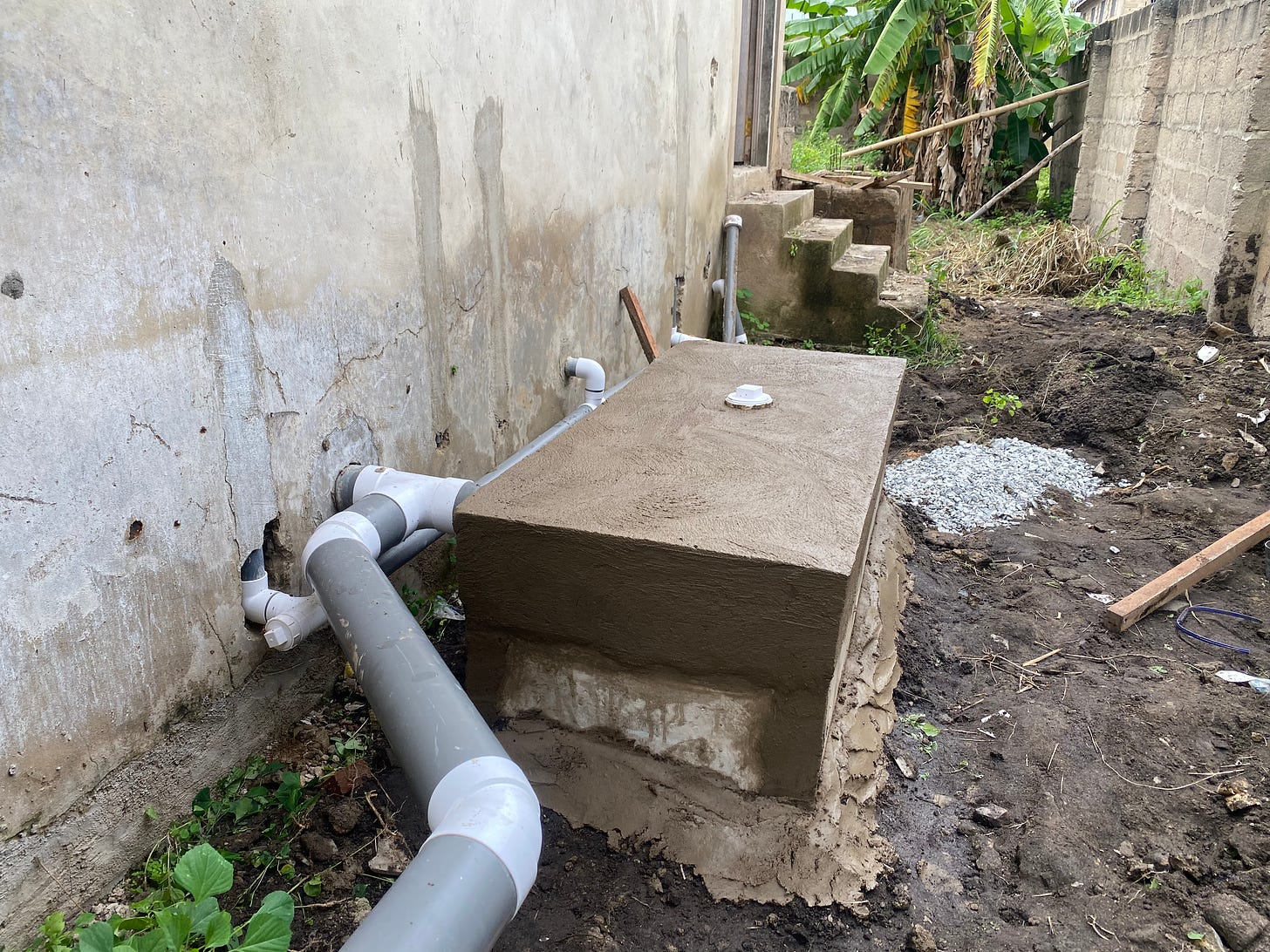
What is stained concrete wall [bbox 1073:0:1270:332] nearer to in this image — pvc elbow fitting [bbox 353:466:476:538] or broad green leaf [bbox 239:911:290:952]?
pvc elbow fitting [bbox 353:466:476:538]

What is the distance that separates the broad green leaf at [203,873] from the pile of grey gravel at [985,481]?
3419mm

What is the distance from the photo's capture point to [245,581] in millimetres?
2131

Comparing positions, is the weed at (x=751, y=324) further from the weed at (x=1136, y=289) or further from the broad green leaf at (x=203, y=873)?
the broad green leaf at (x=203, y=873)

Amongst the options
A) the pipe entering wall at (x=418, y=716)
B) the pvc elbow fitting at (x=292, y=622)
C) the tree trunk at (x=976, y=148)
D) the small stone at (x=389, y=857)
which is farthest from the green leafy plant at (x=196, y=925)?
the tree trunk at (x=976, y=148)

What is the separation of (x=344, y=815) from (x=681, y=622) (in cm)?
93

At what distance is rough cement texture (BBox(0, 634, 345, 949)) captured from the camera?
1.65 m

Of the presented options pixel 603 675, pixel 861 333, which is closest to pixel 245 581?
pixel 603 675

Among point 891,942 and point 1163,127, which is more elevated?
point 1163,127

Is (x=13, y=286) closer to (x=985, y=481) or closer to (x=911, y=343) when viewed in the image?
(x=985, y=481)

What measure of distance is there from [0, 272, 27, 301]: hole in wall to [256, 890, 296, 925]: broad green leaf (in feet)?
3.69

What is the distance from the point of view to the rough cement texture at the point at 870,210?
7.77 metres

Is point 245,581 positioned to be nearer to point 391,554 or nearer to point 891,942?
point 391,554

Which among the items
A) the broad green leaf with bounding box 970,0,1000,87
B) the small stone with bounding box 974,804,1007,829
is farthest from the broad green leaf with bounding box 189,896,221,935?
the broad green leaf with bounding box 970,0,1000,87

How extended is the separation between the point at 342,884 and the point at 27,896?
590mm
